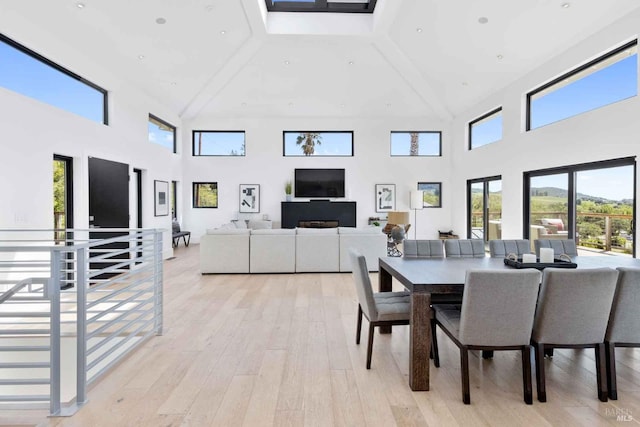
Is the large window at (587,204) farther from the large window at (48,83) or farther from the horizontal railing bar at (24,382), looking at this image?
the large window at (48,83)

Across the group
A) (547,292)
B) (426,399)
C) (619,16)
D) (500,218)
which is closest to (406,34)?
(619,16)

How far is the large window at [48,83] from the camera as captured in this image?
13.9ft

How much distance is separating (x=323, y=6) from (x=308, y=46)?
86 centimetres

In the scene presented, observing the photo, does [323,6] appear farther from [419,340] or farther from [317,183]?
[419,340]

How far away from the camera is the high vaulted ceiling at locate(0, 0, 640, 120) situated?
499 cm

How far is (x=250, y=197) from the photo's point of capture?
1048 centimetres

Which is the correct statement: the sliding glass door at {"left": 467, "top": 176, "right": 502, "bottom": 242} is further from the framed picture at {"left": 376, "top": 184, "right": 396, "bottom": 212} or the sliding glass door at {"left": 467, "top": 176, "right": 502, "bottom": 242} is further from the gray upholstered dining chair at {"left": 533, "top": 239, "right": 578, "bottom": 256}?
the gray upholstered dining chair at {"left": 533, "top": 239, "right": 578, "bottom": 256}

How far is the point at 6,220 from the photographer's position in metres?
4.10

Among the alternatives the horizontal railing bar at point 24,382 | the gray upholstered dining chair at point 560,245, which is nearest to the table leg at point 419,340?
the gray upholstered dining chair at point 560,245

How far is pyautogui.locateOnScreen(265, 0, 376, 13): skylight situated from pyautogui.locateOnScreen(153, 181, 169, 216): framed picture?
4.39 metres

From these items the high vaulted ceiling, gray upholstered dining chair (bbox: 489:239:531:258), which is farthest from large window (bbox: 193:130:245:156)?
gray upholstered dining chair (bbox: 489:239:531:258)

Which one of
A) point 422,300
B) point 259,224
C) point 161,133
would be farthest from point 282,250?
point 161,133

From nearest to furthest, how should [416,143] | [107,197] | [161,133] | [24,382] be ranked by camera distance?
1. [24,382]
2. [107,197]
3. [161,133]
4. [416,143]

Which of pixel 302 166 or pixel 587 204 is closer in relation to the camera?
pixel 587 204
